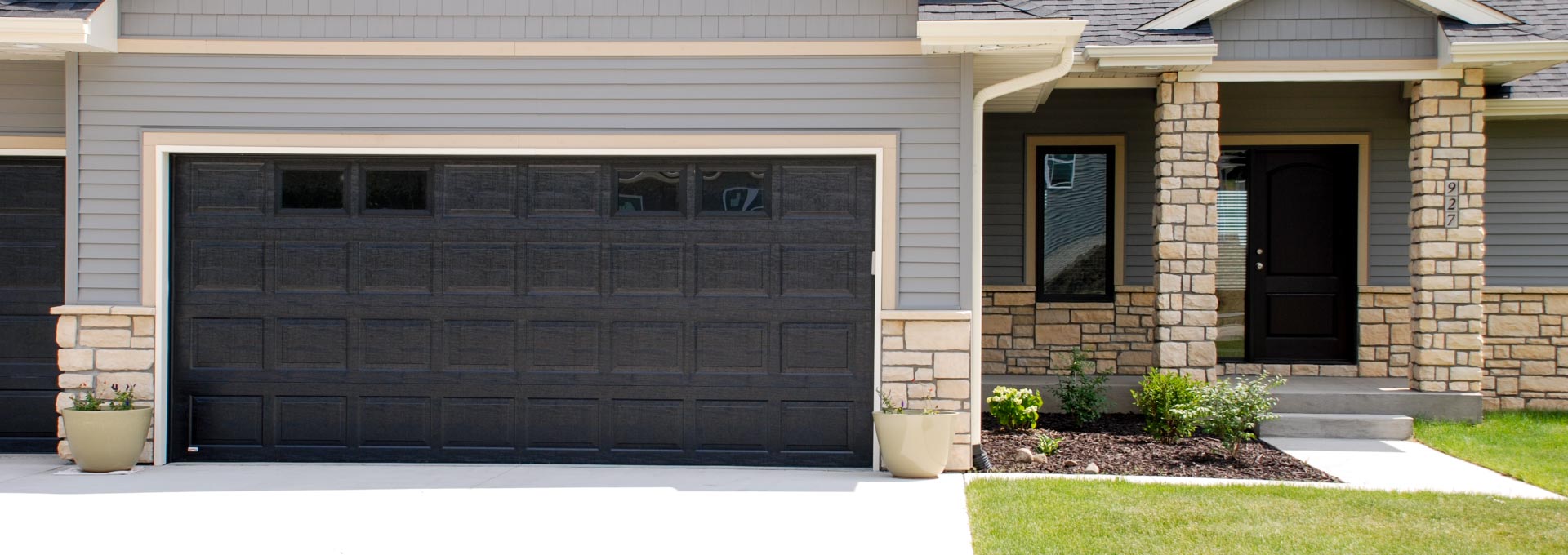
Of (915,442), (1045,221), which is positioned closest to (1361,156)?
(1045,221)

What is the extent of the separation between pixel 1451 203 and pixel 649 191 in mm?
6019

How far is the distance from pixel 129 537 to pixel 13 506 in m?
1.15

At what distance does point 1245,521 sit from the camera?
6.06 meters

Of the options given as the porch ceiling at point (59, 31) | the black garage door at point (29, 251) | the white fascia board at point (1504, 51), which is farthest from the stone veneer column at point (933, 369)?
the black garage door at point (29, 251)

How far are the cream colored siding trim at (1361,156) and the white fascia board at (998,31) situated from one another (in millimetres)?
4158

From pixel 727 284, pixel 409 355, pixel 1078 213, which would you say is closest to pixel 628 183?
pixel 727 284

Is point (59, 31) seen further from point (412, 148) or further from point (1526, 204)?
point (1526, 204)

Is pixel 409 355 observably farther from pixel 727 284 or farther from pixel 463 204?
pixel 727 284

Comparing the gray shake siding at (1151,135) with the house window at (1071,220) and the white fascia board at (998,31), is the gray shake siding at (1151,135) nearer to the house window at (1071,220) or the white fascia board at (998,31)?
the house window at (1071,220)

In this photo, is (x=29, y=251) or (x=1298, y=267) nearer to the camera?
(x=29, y=251)

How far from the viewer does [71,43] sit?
726 cm

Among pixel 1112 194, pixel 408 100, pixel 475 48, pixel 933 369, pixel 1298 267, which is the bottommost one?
pixel 933 369

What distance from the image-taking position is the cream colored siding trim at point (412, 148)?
7.57 meters

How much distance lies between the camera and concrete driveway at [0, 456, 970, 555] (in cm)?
569
